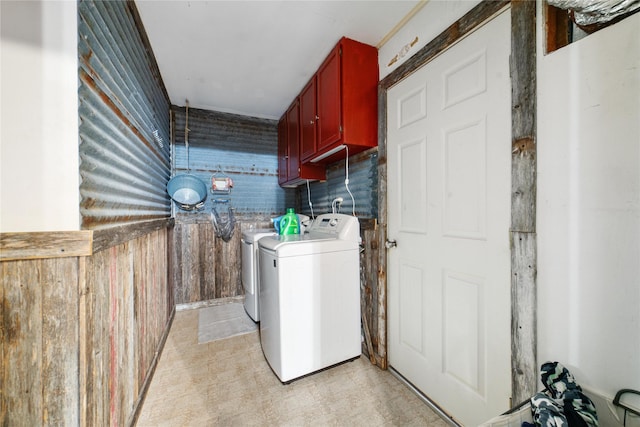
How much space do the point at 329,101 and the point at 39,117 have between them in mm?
1721

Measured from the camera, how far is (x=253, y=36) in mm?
1804

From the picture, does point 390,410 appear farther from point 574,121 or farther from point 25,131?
point 25,131

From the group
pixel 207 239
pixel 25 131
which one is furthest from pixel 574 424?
pixel 207 239

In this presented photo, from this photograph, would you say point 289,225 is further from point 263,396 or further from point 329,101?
point 263,396

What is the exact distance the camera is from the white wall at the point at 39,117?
75 centimetres

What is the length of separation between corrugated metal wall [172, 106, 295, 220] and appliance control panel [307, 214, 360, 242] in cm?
151

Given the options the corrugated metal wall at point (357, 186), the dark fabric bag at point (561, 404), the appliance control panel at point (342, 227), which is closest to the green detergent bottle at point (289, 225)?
the appliance control panel at point (342, 227)

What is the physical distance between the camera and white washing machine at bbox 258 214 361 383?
165 cm

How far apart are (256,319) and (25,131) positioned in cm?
233

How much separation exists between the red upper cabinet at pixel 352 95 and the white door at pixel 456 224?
0.21 metres

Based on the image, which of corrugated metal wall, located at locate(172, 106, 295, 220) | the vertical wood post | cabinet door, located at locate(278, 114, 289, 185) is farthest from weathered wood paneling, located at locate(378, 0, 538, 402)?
corrugated metal wall, located at locate(172, 106, 295, 220)

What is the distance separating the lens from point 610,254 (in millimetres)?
824

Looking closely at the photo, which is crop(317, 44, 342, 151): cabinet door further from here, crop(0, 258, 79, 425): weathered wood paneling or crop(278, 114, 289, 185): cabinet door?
crop(0, 258, 79, 425): weathered wood paneling

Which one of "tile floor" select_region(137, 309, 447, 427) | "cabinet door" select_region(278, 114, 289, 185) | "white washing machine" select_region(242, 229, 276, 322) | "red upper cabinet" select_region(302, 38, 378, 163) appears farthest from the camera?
"cabinet door" select_region(278, 114, 289, 185)
